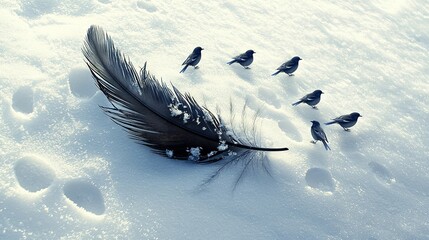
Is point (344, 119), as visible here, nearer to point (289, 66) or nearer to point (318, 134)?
point (318, 134)

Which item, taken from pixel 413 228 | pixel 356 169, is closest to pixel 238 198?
pixel 356 169

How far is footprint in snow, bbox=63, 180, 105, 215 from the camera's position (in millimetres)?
2943

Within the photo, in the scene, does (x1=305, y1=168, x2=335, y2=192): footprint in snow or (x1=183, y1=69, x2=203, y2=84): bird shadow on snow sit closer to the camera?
(x1=305, y1=168, x2=335, y2=192): footprint in snow

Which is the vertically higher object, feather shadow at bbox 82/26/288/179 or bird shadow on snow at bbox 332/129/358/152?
feather shadow at bbox 82/26/288/179

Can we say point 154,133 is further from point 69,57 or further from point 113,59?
point 69,57

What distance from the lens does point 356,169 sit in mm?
3736

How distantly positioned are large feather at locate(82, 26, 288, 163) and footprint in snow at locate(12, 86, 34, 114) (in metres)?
0.55

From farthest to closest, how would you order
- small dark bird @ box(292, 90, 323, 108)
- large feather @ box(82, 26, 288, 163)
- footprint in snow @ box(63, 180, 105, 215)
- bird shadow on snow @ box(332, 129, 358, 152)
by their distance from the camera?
small dark bird @ box(292, 90, 323, 108)
bird shadow on snow @ box(332, 129, 358, 152)
large feather @ box(82, 26, 288, 163)
footprint in snow @ box(63, 180, 105, 215)

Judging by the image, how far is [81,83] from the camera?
3.75 m

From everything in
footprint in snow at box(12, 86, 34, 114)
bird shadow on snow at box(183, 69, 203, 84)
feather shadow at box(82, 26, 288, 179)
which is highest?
feather shadow at box(82, 26, 288, 179)

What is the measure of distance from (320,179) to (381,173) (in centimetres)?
62

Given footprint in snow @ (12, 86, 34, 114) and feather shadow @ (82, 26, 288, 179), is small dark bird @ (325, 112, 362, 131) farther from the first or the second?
footprint in snow @ (12, 86, 34, 114)

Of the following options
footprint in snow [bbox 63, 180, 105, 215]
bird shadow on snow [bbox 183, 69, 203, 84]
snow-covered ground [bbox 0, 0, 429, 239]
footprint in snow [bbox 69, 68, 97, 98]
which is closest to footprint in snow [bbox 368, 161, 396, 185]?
snow-covered ground [bbox 0, 0, 429, 239]

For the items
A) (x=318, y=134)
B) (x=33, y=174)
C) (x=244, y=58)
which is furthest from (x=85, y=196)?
(x=244, y=58)
